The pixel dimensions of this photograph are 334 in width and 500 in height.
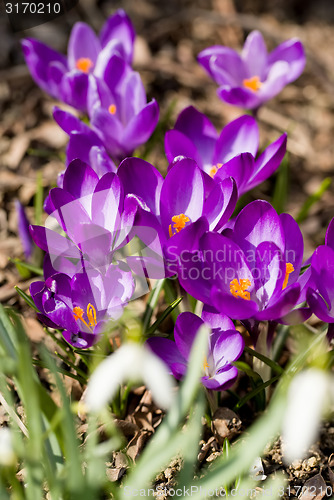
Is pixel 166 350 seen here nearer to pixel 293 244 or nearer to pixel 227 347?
pixel 227 347

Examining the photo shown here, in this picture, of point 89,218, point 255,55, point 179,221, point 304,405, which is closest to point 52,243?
point 89,218

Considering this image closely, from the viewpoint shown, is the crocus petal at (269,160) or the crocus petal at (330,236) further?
the crocus petal at (269,160)

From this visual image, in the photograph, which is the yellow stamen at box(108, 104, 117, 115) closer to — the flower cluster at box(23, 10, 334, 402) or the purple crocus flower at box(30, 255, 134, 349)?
the flower cluster at box(23, 10, 334, 402)

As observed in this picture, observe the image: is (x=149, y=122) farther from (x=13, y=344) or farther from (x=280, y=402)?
(x=280, y=402)

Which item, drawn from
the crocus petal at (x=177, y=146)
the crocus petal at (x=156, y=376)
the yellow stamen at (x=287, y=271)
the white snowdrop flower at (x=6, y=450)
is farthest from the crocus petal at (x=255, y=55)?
the white snowdrop flower at (x=6, y=450)

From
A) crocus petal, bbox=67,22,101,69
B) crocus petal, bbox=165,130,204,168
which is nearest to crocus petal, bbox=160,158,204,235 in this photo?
crocus petal, bbox=165,130,204,168

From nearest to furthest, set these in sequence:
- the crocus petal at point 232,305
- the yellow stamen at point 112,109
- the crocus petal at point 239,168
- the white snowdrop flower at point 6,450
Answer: the white snowdrop flower at point 6,450
the crocus petal at point 232,305
the crocus petal at point 239,168
the yellow stamen at point 112,109

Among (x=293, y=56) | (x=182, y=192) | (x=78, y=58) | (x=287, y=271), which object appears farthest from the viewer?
(x=78, y=58)

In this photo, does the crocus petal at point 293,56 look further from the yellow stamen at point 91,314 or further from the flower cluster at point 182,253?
the yellow stamen at point 91,314
